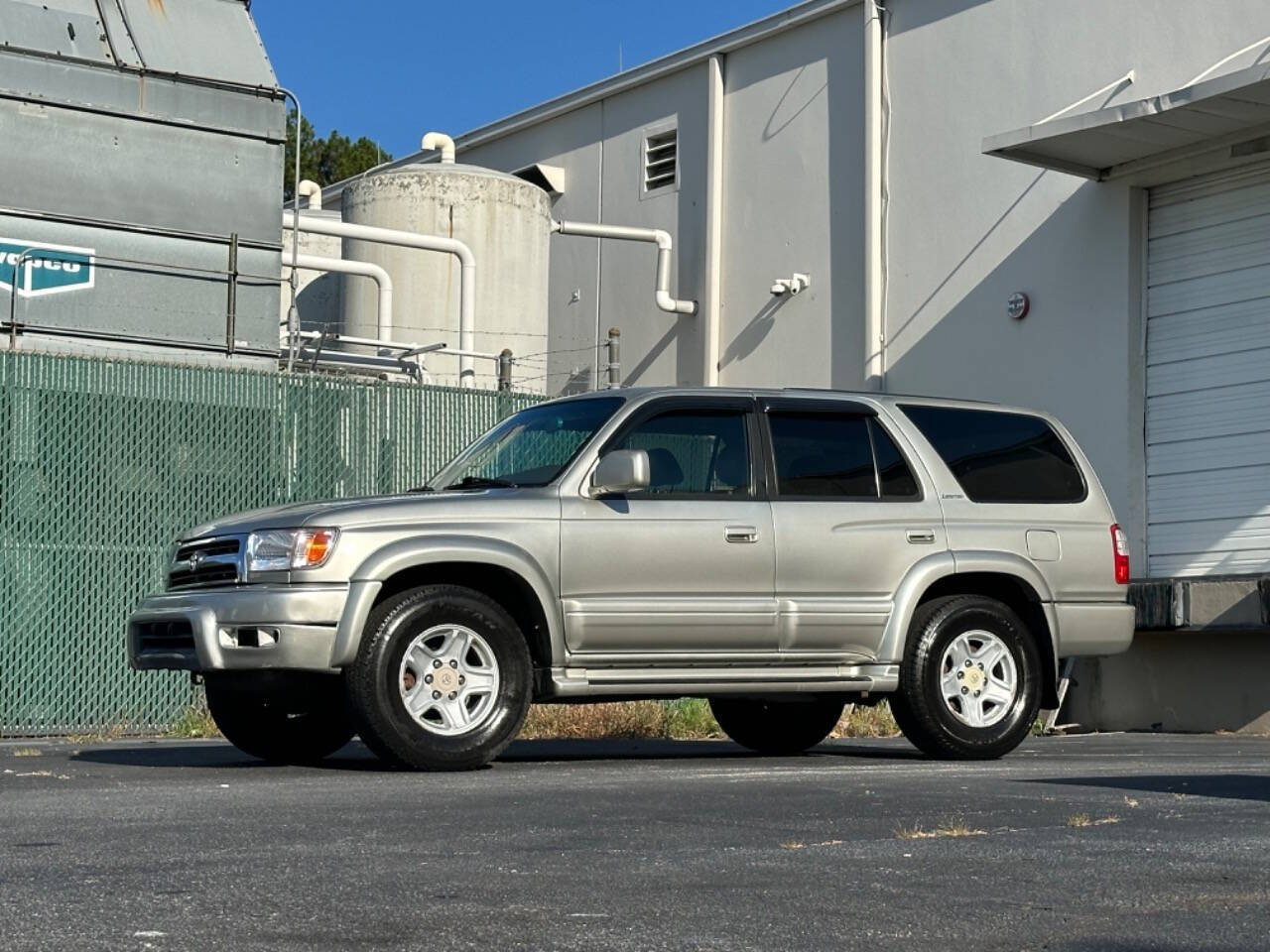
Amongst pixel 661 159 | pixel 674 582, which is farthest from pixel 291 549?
pixel 661 159

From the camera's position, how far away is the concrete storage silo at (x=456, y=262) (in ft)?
84.7

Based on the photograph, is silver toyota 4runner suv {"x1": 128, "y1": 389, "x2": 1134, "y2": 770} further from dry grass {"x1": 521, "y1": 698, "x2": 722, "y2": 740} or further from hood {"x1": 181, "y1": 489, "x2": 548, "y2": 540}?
dry grass {"x1": 521, "y1": 698, "x2": 722, "y2": 740}

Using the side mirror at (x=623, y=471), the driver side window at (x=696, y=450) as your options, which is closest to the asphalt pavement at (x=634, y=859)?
the side mirror at (x=623, y=471)

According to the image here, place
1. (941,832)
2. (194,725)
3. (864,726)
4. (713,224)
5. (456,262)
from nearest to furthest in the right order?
(941,832) → (194,725) → (864,726) → (713,224) → (456,262)

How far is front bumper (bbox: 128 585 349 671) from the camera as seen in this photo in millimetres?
9242

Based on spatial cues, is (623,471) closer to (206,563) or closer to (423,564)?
(423,564)

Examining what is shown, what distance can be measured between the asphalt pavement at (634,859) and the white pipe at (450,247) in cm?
1548

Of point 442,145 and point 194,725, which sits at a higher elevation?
point 442,145

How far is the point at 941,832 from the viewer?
Result: 6.68 metres

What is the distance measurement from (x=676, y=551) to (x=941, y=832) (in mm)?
3552

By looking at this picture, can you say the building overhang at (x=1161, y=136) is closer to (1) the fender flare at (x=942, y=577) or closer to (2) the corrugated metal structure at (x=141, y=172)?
(1) the fender flare at (x=942, y=577)

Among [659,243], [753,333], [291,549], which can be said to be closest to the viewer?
[291,549]

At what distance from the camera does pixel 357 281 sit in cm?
2652

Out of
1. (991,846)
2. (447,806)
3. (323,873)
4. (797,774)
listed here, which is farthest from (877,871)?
(797,774)
